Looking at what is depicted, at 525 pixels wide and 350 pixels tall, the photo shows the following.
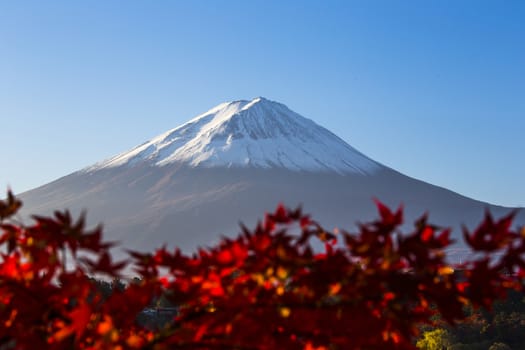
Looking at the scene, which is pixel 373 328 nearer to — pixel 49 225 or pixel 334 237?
pixel 334 237

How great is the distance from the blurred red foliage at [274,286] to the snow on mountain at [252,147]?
164624mm

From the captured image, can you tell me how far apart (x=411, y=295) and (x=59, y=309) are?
1.09 m

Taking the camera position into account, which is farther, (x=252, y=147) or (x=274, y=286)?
(x=252, y=147)

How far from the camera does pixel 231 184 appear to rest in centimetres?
16500

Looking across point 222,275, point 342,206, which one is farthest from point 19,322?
point 342,206

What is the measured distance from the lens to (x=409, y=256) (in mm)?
2002

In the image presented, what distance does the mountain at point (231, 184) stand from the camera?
154125 millimetres

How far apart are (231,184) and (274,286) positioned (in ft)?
535

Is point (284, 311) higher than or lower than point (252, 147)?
lower

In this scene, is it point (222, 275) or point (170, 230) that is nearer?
point (222, 275)

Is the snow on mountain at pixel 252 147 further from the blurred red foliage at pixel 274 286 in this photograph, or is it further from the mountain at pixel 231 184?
the blurred red foliage at pixel 274 286

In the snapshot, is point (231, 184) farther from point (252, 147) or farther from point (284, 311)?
point (284, 311)

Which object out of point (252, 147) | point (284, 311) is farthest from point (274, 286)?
point (252, 147)

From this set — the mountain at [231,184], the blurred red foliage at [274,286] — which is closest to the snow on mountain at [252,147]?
the mountain at [231,184]
